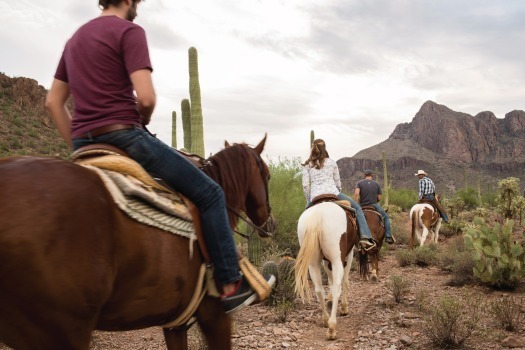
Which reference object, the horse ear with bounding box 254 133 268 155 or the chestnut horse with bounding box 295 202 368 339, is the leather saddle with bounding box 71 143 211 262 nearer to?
the horse ear with bounding box 254 133 268 155

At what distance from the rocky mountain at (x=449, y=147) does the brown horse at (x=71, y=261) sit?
85.8 m

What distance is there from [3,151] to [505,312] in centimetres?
3387

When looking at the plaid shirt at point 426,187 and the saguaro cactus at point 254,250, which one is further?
the plaid shirt at point 426,187

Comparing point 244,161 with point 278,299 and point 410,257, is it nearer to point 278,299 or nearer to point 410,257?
point 278,299

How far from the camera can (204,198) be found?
7.93 feet

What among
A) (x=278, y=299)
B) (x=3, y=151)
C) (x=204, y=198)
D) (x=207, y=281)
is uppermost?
(x=3, y=151)

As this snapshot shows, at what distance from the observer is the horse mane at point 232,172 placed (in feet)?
9.87

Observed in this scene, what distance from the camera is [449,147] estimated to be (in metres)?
138

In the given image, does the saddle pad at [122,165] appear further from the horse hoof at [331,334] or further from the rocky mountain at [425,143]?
the rocky mountain at [425,143]

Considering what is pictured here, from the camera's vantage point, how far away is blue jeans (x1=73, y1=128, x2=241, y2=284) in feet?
7.57

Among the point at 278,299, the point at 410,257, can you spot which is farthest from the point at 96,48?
the point at 410,257

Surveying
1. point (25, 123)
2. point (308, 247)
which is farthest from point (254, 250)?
point (25, 123)

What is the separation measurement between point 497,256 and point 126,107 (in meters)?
7.54

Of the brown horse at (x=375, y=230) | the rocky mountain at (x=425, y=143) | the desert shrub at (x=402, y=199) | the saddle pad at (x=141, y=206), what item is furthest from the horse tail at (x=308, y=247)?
the desert shrub at (x=402, y=199)
